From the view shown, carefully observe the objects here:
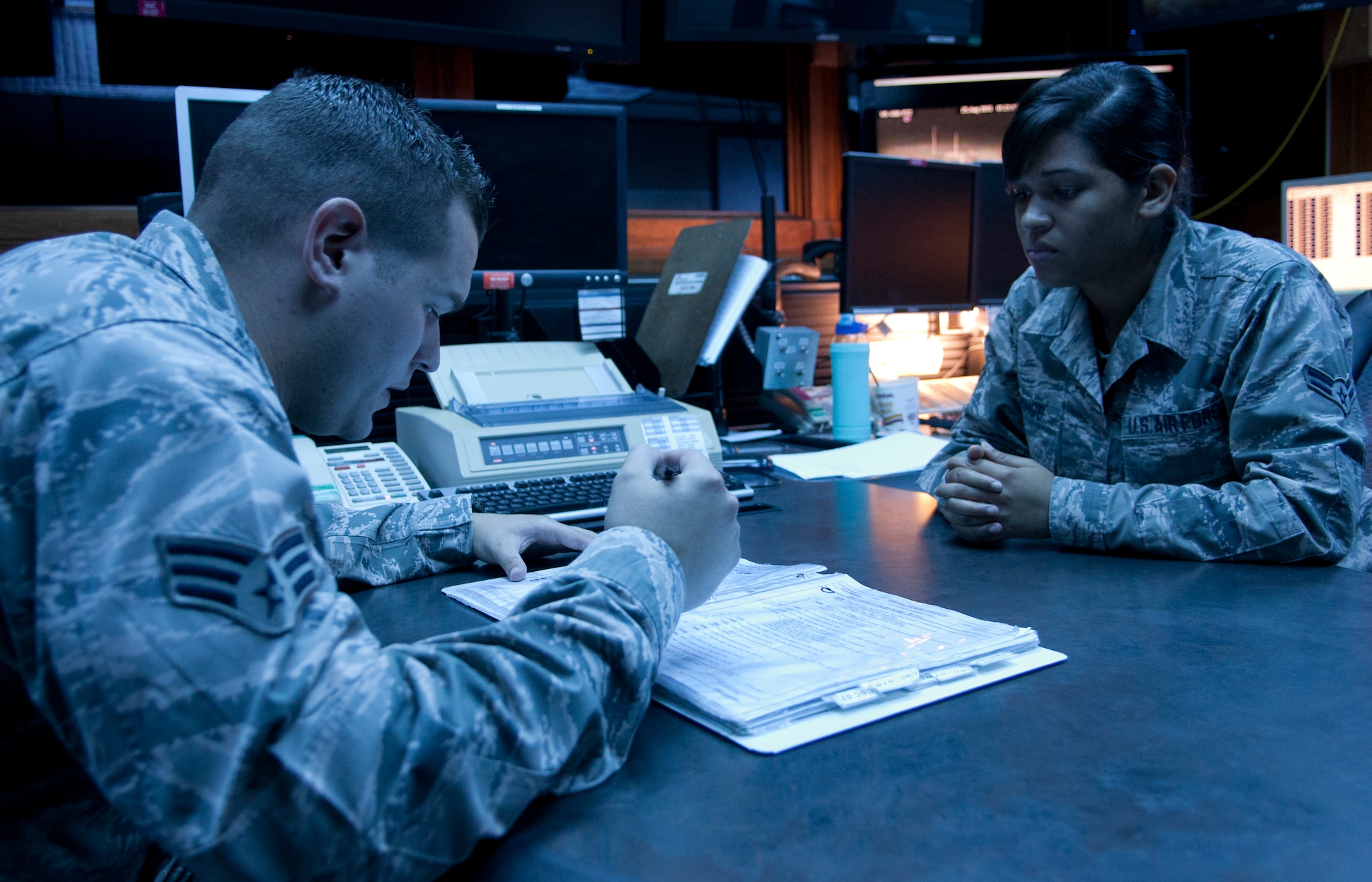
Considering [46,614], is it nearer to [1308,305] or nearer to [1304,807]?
[1304,807]

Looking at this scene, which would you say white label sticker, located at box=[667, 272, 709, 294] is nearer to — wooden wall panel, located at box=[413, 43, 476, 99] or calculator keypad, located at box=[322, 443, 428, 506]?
calculator keypad, located at box=[322, 443, 428, 506]

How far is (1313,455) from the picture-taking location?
1.06m

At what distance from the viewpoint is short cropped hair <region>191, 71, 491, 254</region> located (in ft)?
2.17

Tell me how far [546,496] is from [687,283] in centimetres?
80

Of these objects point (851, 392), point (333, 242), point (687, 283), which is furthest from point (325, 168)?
point (851, 392)

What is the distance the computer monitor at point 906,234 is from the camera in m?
2.27

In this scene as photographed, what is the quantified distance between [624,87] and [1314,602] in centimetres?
453

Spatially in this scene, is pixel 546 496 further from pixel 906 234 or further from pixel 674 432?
pixel 906 234

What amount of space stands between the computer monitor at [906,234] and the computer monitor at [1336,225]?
33.1 inches

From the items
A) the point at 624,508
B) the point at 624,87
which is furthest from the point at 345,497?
the point at 624,87

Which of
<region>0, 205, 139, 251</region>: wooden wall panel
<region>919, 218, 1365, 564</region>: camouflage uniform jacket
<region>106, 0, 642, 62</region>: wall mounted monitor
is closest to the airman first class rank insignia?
<region>919, 218, 1365, 564</region>: camouflage uniform jacket

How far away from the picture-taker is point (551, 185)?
6.02 ft

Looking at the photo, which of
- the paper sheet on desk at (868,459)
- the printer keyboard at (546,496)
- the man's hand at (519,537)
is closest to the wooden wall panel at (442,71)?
the paper sheet on desk at (868,459)

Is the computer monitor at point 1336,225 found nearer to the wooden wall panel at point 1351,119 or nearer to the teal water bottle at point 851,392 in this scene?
the wooden wall panel at point 1351,119
